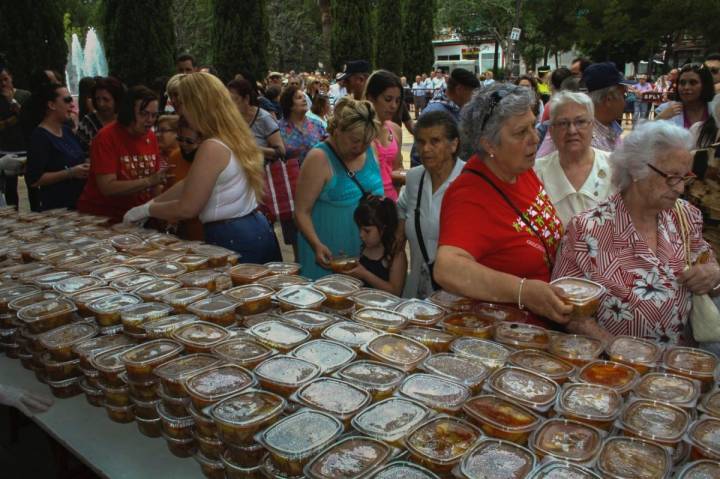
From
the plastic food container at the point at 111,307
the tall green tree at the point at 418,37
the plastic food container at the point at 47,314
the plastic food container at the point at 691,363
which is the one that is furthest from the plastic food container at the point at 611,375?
the tall green tree at the point at 418,37

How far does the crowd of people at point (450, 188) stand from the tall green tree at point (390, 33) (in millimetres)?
20849

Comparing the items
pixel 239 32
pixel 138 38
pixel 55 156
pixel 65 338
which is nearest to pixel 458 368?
pixel 65 338

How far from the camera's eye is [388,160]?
187 inches

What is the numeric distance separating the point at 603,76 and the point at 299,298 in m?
3.06

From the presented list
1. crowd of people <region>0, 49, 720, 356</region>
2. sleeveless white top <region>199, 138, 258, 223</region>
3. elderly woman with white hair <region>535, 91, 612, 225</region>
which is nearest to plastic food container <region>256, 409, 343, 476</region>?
crowd of people <region>0, 49, 720, 356</region>

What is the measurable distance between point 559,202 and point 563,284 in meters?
1.17

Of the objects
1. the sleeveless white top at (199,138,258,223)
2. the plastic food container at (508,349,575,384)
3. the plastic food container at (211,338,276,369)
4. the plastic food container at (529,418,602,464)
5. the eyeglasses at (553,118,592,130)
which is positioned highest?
the eyeglasses at (553,118,592,130)

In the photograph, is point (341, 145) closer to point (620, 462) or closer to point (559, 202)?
point (559, 202)

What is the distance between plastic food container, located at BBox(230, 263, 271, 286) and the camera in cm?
260

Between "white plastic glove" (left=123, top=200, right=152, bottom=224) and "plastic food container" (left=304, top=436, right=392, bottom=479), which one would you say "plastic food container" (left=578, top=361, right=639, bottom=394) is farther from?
"white plastic glove" (left=123, top=200, right=152, bottom=224)

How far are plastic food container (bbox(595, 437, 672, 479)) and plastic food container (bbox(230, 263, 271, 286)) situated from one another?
1629mm

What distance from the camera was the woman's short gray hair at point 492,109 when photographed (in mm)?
2396

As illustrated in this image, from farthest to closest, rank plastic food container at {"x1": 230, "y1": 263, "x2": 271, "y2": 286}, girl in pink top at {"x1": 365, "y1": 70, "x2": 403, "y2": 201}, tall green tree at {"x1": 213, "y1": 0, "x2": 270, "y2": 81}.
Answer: tall green tree at {"x1": 213, "y1": 0, "x2": 270, "y2": 81} → girl in pink top at {"x1": 365, "y1": 70, "x2": 403, "y2": 201} → plastic food container at {"x1": 230, "y1": 263, "x2": 271, "y2": 286}

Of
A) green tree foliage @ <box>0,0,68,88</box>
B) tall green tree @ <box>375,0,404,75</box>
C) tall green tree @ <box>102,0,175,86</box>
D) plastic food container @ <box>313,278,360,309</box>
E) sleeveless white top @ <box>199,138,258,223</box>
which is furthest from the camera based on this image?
tall green tree @ <box>375,0,404,75</box>
